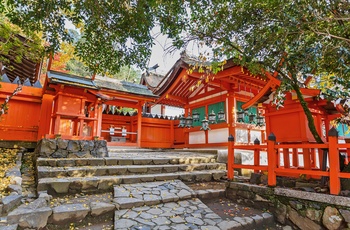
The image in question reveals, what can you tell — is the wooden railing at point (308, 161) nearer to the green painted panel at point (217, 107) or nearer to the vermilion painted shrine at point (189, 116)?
the vermilion painted shrine at point (189, 116)

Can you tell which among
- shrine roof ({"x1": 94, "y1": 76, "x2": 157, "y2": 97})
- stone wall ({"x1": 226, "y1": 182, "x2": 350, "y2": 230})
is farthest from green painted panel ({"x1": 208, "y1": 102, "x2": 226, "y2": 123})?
stone wall ({"x1": 226, "y1": 182, "x2": 350, "y2": 230})

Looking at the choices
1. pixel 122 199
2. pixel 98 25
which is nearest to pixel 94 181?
pixel 122 199

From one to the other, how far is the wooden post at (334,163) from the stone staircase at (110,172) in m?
3.04

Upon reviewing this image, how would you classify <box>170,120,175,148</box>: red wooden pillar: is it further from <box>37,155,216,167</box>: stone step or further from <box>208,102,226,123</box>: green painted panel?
<box>37,155,216,167</box>: stone step

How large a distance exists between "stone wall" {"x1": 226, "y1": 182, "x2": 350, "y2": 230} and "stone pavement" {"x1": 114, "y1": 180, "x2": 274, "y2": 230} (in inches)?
11.7

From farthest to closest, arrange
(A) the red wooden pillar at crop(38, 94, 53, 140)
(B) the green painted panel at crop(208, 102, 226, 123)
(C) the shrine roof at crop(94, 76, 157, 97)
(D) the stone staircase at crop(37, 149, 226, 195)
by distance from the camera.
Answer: (C) the shrine roof at crop(94, 76, 157, 97)
(B) the green painted panel at crop(208, 102, 226, 123)
(A) the red wooden pillar at crop(38, 94, 53, 140)
(D) the stone staircase at crop(37, 149, 226, 195)

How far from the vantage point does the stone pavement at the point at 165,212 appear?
3295mm

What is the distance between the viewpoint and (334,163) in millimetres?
3402

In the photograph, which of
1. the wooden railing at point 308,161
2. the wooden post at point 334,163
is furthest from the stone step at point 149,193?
the wooden post at point 334,163

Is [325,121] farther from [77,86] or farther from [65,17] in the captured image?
[77,86]

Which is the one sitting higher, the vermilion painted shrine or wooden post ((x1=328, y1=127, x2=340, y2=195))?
the vermilion painted shrine

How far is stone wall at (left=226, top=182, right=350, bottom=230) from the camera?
10.8 feet

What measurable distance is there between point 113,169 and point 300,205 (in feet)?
13.5

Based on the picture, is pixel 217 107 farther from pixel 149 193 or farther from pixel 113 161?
pixel 149 193
